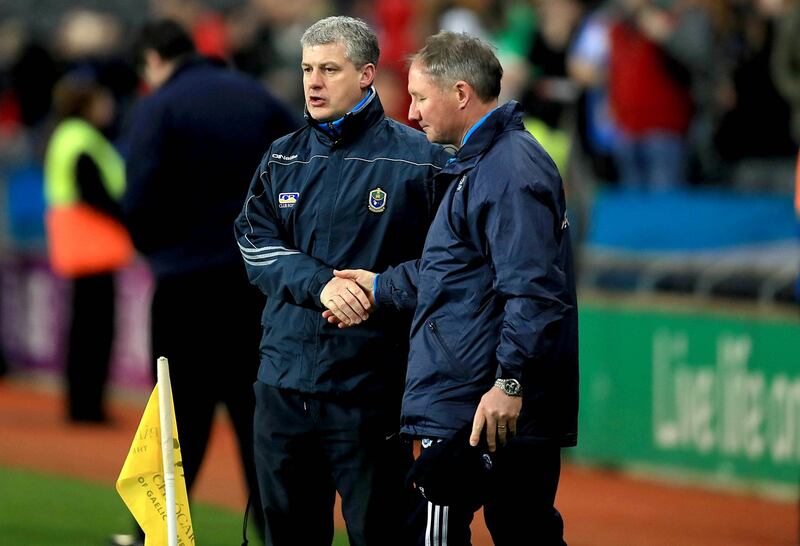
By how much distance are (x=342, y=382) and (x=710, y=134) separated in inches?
295

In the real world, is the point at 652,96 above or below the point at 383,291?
above

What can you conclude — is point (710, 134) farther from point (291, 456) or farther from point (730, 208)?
point (291, 456)

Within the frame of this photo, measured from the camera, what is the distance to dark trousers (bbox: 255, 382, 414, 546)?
5.61 metres

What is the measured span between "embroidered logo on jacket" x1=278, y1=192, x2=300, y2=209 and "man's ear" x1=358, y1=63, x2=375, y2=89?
17.5 inches

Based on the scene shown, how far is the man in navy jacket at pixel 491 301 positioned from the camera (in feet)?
16.3

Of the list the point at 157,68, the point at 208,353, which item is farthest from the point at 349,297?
the point at 157,68

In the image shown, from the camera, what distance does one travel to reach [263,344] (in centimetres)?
584

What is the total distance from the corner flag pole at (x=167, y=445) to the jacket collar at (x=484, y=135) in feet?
3.91

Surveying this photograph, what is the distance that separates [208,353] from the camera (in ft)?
23.9

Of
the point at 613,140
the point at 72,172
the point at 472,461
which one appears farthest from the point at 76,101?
the point at 472,461

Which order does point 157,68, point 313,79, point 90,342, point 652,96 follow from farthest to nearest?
point 90,342
point 652,96
point 157,68
point 313,79

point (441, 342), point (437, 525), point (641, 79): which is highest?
point (641, 79)

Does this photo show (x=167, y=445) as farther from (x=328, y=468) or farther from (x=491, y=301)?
(x=491, y=301)

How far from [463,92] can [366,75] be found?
604 mm
